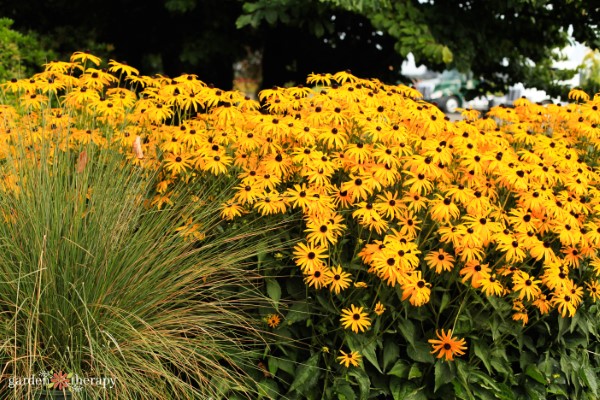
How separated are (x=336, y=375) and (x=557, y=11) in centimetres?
621

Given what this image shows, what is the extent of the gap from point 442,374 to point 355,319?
1.66ft

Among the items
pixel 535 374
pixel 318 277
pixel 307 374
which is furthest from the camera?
pixel 535 374

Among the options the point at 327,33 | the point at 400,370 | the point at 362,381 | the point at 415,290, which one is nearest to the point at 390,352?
the point at 400,370

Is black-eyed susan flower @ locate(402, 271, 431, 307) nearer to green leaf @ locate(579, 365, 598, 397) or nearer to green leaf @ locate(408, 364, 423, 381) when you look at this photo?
green leaf @ locate(408, 364, 423, 381)

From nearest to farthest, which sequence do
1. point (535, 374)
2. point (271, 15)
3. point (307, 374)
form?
point (307, 374)
point (535, 374)
point (271, 15)

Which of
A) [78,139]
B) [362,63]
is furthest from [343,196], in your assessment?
[362,63]

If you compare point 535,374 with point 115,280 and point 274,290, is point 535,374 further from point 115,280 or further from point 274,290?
point 115,280

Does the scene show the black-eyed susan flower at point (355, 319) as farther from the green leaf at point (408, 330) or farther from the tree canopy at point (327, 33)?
the tree canopy at point (327, 33)

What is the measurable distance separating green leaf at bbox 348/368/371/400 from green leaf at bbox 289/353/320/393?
6.2 inches

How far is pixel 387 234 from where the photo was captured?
3.72m

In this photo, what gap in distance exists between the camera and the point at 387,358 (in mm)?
3658

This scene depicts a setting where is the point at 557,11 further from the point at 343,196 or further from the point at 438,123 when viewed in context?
the point at 343,196

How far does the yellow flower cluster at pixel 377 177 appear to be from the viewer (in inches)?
141

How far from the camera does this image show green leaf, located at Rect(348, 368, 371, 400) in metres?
3.58
